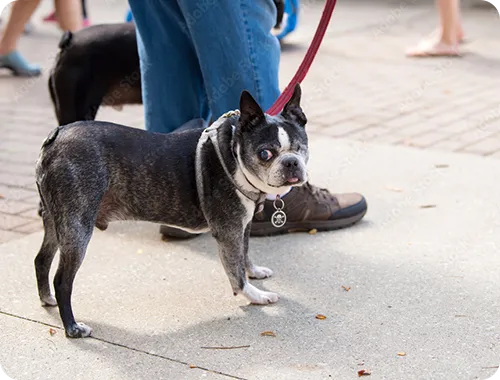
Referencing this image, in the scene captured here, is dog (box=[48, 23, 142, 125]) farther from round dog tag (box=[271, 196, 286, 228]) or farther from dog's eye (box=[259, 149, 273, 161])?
dog's eye (box=[259, 149, 273, 161])

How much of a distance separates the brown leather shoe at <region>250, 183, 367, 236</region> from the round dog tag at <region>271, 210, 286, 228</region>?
99mm

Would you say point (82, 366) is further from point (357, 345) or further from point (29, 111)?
point (29, 111)

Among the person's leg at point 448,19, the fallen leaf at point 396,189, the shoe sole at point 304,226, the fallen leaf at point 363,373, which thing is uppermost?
the fallen leaf at point 363,373

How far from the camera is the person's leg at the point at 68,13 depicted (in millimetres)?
7926

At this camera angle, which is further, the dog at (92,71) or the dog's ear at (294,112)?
the dog at (92,71)

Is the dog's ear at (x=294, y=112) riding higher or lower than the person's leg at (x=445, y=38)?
higher

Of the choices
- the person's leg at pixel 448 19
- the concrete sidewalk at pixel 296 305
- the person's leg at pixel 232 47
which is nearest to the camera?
the concrete sidewalk at pixel 296 305

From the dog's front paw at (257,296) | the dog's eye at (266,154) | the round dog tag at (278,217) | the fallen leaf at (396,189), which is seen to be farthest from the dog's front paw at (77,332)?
the fallen leaf at (396,189)

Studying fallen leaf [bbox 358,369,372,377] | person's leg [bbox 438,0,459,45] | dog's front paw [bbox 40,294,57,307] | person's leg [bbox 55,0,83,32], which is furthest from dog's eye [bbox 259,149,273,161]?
person's leg [bbox 438,0,459,45]

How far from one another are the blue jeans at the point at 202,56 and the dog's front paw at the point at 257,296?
1.08 meters

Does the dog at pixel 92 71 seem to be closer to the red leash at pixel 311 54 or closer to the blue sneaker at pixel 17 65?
the red leash at pixel 311 54

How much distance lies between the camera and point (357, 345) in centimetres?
318

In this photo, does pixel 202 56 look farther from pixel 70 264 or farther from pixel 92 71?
pixel 70 264

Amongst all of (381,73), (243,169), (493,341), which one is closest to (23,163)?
(243,169)
